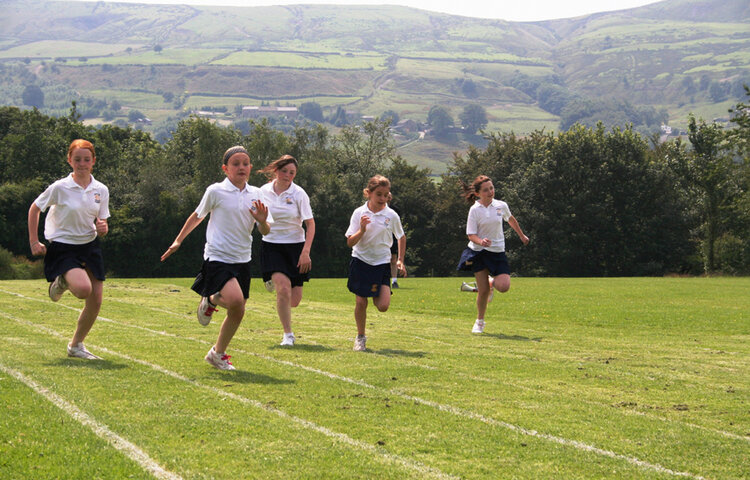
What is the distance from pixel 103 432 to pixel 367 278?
5.83 metres

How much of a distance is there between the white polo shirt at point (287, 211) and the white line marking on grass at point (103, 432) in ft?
14.4

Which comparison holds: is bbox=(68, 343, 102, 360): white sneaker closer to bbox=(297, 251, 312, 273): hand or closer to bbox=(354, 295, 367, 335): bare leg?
bbox=(297, 251, 312, 273): hand

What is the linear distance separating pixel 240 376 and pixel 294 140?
294 feet

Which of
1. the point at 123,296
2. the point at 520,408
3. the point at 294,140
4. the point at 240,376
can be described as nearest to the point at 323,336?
the point at 240,376

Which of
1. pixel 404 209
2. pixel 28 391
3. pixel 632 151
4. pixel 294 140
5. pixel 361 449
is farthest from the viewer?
pixel 294 140

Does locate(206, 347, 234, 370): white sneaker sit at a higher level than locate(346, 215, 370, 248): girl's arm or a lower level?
lower

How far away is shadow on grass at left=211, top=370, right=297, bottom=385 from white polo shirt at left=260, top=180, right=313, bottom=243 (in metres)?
2.97

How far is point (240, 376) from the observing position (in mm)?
9008

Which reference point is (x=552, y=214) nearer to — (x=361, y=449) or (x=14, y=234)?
(x=14, y=234)

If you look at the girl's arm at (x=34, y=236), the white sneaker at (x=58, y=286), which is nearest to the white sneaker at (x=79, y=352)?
the white sneaker at (x=58, y=286)

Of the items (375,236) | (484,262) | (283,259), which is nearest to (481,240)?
(484,262)

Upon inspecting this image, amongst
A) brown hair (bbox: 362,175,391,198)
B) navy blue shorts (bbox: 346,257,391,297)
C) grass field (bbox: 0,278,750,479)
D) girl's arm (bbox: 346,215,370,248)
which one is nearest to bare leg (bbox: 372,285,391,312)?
navy blue shorts (bbox: 346,257,391,297)

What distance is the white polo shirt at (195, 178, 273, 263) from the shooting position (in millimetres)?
9070

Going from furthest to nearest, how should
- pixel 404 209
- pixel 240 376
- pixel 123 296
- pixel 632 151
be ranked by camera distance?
1. pixel 404 209
2. pixel 632 151
3. pixel 123 296
4. pixel 240 376
